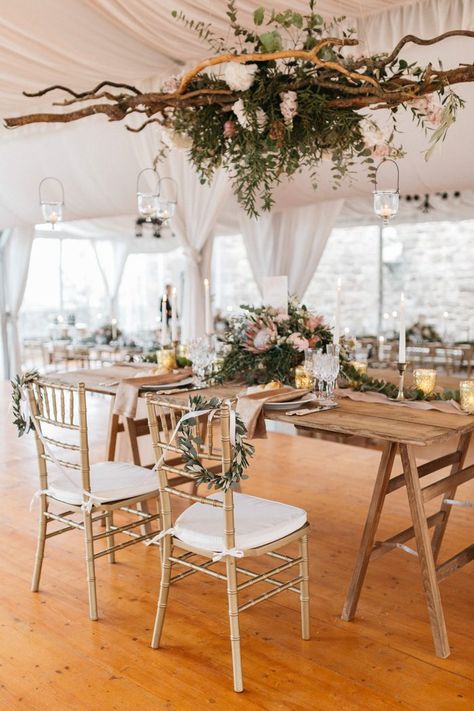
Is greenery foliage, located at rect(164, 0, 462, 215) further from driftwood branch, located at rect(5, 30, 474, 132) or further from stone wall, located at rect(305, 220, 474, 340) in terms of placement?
stone wall, located at rect(305, 220, 474, 340)

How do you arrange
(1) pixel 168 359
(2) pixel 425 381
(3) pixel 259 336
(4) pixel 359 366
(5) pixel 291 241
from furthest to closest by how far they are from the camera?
(5) pixel 291 241
(1) pixel 168 359
(4) pixel 359 366
(3) pixel 259 336
(2) pixel 425 381

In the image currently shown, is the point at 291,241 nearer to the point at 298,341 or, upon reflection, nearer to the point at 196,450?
the point at 298,341

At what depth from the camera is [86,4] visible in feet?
14.7

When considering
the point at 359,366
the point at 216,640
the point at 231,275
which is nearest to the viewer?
the point at 216,640

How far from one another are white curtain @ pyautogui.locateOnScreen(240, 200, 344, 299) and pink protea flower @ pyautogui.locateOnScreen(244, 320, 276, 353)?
14.9ft

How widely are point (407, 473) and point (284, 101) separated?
4.76ft

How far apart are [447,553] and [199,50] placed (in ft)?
12.3

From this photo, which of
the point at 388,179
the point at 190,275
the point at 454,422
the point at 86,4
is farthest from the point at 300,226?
the point at 454,422

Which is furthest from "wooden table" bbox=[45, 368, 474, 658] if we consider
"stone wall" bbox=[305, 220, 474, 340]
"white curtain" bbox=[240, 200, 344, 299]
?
"stone wall" bbox=[305, 220, 474, 340]

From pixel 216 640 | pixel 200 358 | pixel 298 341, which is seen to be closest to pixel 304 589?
pixel 216 640

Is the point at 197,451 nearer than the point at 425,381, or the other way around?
the point at 197,451

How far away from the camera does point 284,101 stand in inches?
104

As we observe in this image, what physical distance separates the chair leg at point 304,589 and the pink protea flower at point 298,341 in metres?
0.97

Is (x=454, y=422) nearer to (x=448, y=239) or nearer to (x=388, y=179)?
(x=388, y=179)
